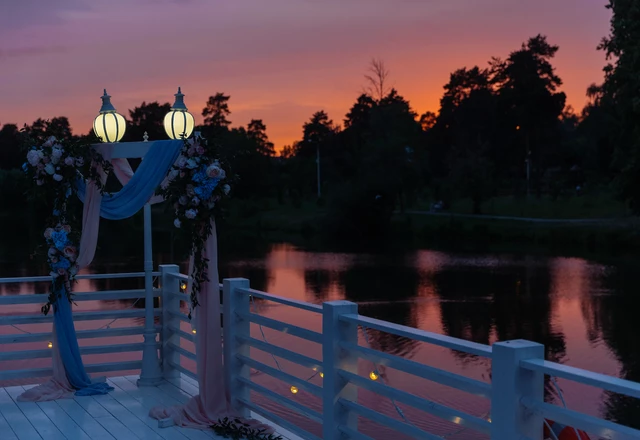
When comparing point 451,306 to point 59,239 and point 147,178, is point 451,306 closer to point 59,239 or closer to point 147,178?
point 59,239

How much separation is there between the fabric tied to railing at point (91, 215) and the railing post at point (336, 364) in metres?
2.23

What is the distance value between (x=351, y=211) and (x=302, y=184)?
2141 centimetres

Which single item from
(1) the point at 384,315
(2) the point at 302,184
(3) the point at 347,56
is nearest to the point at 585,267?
(1) the point at 384,315

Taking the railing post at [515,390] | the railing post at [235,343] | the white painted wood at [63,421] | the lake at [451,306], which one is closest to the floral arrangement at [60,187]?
the white painted wood at [63,421]

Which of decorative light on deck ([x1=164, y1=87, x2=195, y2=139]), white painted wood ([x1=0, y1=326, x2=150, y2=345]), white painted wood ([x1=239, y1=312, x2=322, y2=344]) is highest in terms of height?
decorative light on deck ([x1=164, y1=87, x2=195, y2=139])

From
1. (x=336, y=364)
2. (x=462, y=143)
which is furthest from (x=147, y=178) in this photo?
(x=462, y=143)

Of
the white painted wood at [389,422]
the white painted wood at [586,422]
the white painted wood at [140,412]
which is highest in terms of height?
the white painted wood at [586,422]

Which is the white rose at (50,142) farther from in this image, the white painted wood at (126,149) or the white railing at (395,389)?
the white railing at (395,389)

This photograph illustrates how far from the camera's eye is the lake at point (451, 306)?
36.8 feet

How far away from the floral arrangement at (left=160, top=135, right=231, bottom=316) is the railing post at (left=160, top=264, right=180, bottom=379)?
1.36m

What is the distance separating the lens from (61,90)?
30156 millimetres

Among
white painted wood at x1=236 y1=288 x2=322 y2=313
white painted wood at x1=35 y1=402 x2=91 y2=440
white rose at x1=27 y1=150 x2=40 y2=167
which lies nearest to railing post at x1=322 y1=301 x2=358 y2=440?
white painted wood at x1=236 y1=288 x2=322 y2=313

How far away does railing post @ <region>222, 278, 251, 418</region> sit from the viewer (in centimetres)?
587

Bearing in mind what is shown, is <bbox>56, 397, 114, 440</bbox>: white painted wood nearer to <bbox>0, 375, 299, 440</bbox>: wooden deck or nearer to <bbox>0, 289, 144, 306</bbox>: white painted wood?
<bbox>0, 375, 299, 440</bbox>: wooden deck
